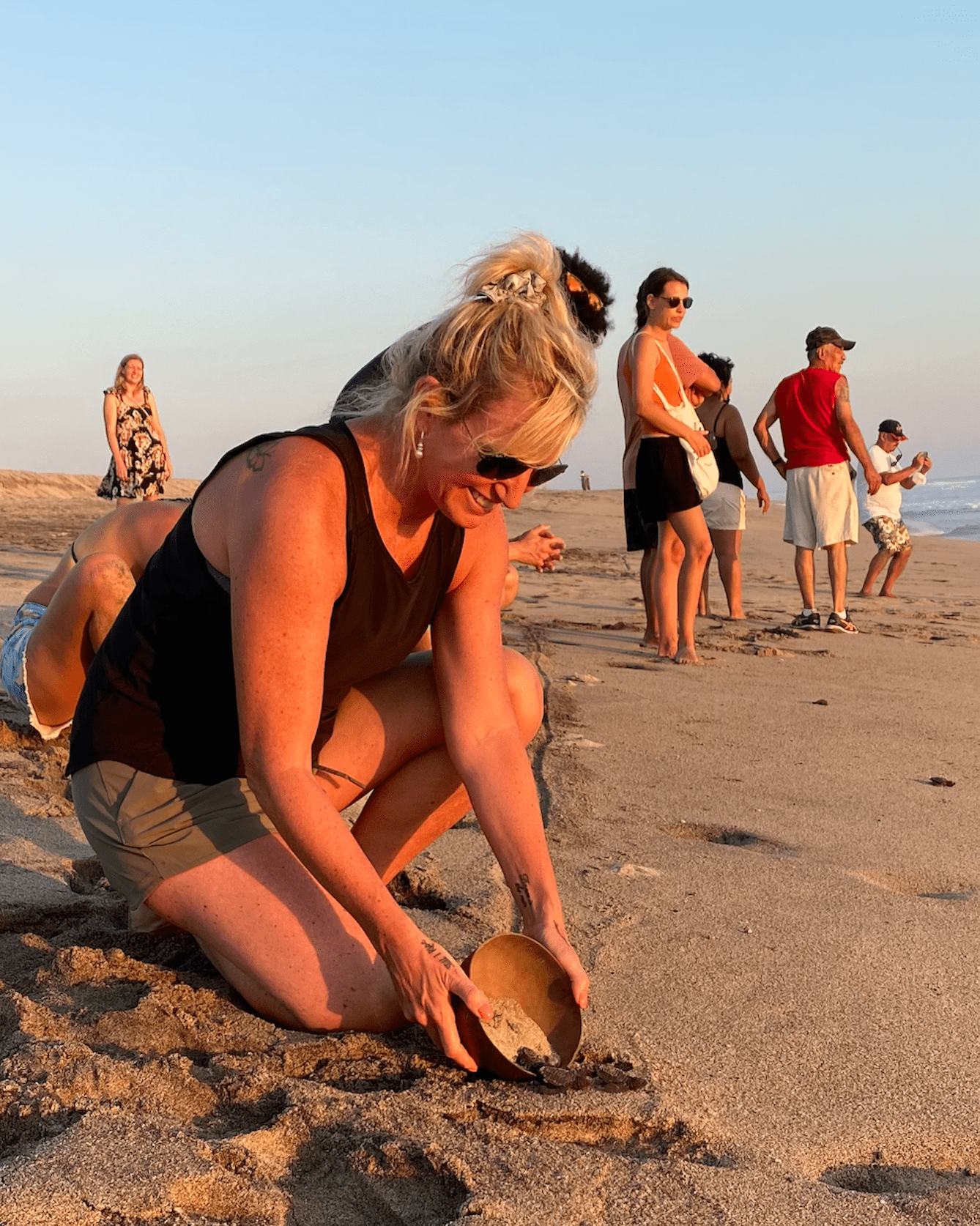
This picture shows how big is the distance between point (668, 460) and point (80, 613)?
11.6ft

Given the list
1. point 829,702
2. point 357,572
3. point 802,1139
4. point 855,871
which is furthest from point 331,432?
point 829,702

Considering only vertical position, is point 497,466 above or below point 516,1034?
above

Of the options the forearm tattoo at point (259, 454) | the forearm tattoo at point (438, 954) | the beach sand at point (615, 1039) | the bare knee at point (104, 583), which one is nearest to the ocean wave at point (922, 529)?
the beach sand at point (615, 1039)

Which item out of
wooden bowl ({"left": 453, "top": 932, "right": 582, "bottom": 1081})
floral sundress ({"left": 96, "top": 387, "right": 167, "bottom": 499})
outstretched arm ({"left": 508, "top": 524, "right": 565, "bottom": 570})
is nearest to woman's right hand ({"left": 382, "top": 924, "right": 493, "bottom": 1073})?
wooden bowl ({"left": 453, "top": 932, "right": 582, "bottom": 1081})

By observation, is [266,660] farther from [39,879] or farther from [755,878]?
[755,878]

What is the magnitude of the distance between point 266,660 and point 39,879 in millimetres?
1182

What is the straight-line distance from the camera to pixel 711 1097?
201 cm

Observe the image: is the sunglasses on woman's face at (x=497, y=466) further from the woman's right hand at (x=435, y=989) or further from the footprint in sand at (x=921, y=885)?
the footprint in sand at (x=921, y=885)

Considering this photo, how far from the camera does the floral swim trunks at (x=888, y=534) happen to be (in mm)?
10023

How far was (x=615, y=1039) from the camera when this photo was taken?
223 centimetres

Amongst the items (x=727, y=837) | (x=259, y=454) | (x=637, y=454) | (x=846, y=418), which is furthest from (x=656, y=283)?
(x=259, y=454)

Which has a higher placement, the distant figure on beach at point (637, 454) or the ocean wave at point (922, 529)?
the distant figure on beach at point (637, 454)

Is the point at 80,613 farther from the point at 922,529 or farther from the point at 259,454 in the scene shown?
the point at 922,529

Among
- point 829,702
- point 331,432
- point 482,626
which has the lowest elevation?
point 829,702
